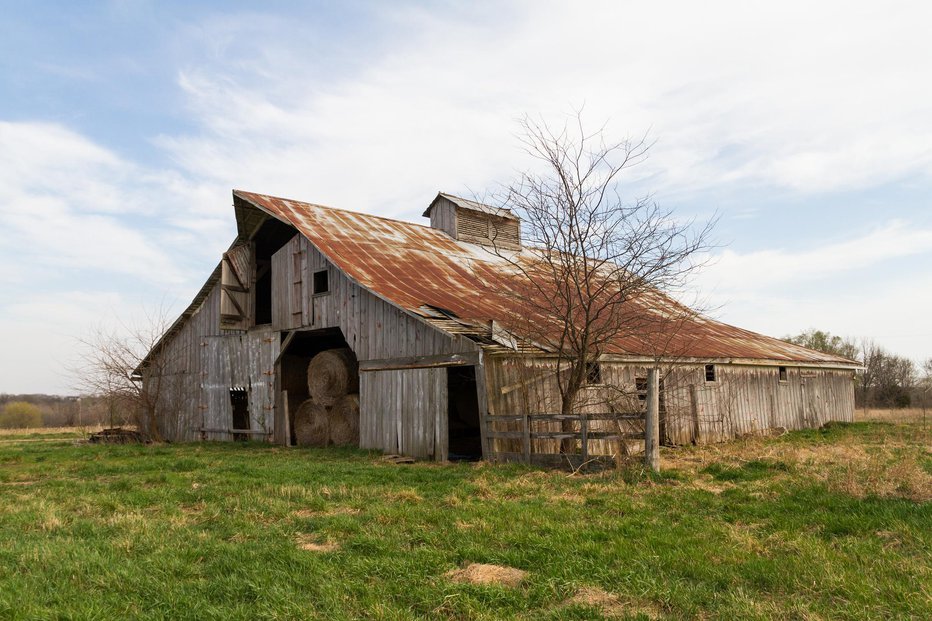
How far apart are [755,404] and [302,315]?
14.1 metres

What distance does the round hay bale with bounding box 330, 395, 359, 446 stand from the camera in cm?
1844

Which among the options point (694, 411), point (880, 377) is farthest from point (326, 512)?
point (880, 377)

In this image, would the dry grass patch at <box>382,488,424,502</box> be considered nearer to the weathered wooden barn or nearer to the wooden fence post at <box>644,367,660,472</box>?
the weathered wooden barn

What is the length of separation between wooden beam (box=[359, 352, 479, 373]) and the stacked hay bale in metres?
1.39

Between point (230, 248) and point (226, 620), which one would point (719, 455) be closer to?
point (226, 620)

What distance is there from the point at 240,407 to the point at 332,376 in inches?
245

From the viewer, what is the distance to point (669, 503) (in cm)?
914

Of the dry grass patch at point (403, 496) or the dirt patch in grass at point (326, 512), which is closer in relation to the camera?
the dirt patch in grass at point (326, 512)

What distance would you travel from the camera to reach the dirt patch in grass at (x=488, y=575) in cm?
588

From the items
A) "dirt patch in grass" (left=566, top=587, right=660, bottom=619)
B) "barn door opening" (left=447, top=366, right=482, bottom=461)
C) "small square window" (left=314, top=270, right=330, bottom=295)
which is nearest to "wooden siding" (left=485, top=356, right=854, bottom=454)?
"barn door opening" (left=447, top=366, right=482, bottom=461)

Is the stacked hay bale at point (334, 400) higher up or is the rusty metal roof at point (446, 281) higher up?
the rusty metal roof at point (446, 281)

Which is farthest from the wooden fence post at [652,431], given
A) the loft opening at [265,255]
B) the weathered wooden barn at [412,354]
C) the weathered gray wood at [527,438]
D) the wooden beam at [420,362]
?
the loft opening at [265,255]

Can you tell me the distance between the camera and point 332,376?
18594mm

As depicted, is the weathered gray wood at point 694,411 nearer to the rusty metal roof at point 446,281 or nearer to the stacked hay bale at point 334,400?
the rusty metal roof at point 446,281
